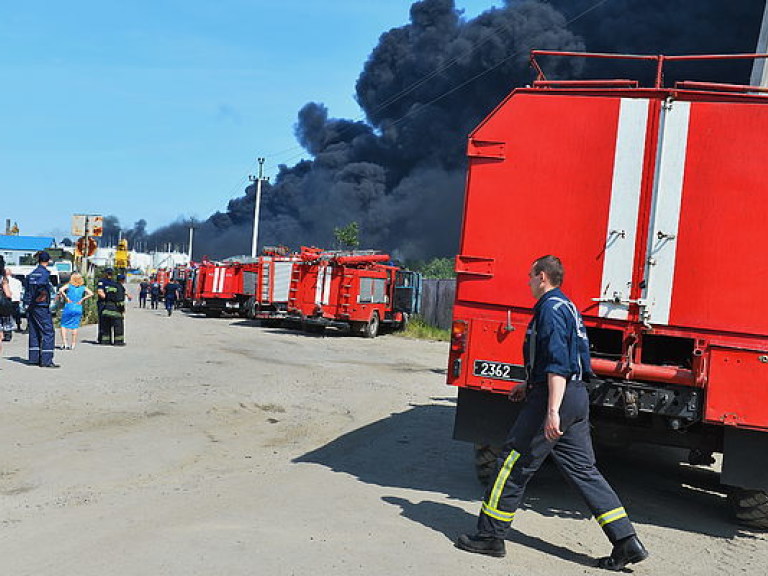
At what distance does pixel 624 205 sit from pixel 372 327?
19880 millimetres

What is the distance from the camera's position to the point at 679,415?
17.3 ft

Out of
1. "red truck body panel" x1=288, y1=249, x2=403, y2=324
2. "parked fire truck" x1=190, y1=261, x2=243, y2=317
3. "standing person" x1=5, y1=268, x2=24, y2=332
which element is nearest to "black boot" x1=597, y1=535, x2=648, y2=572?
"standing person" x1=5, y1=268, x2=24, y2=332

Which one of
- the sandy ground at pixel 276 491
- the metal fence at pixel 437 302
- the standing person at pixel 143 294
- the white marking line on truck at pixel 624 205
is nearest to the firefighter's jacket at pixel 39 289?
the sandy ground at pixel 276 491

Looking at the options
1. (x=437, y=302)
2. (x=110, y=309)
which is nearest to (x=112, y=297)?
(x=110, y=309)

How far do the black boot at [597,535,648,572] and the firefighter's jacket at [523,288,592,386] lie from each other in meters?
0.93

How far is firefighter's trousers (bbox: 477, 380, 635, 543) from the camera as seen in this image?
4.61 meters

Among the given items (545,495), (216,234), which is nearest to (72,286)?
(545,495)

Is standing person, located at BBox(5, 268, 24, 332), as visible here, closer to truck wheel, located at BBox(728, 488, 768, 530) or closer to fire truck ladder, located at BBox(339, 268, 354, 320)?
fire truck ladder, located at BBox(339, 268, 354, 320)

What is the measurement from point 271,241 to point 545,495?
71773 mm

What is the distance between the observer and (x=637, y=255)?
18.0 feet

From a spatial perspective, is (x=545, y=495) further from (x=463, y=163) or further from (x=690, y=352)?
(x=463, y=163)

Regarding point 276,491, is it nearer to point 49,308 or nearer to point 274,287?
point 49,308

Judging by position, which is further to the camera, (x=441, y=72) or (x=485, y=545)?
(x=441, y=72)

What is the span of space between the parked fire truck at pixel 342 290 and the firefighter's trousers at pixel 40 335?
13.0 m
